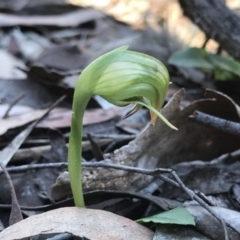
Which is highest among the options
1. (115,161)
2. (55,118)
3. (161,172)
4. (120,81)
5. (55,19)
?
(120,81)

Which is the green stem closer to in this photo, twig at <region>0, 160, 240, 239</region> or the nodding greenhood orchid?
the nodding greenhood orchid

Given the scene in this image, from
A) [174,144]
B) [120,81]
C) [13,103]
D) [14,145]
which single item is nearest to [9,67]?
[13,103]

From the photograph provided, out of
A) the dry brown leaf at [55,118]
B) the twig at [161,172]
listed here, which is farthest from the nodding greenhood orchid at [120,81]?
the dry brown leaf at [55,118]

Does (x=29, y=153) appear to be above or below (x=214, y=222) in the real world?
below

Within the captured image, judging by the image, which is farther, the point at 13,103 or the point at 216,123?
the point at 13,103

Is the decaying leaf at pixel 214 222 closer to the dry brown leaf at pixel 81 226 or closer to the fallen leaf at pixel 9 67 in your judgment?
the dry brown leaf at pixel 81 226

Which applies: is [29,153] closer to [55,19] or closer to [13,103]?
[13,103]

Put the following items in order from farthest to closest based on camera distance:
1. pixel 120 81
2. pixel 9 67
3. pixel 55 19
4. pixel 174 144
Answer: pixel 55 19
pixel 9 67
pixel 174 144
pixel 120 81
